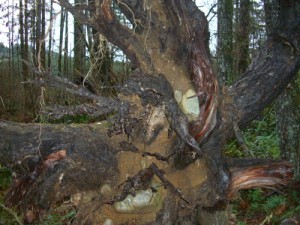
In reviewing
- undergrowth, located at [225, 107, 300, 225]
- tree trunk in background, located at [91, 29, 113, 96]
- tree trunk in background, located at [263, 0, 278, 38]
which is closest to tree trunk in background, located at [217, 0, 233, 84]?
undergrowth, located at [225, 107, 300, 225]

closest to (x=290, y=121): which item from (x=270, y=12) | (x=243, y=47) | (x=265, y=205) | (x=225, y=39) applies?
(x=265, y=205)

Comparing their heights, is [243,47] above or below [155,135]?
above

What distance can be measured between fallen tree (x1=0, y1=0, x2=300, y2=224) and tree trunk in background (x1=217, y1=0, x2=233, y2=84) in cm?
454

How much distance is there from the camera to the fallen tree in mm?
2543

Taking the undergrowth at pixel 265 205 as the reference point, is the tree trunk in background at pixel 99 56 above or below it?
above

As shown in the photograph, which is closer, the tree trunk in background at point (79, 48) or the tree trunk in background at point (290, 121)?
the tree trunk in background at point (79, 48)

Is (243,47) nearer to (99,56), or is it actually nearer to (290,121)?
(290,121)

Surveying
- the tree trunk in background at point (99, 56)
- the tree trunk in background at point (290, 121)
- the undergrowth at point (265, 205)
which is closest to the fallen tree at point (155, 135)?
the tree trunk in background at point (99, 56)

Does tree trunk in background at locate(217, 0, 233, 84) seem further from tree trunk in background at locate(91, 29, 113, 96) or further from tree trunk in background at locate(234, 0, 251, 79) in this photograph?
tree trunk in background at locate(91, 29, 113, 96)

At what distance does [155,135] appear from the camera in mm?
2908

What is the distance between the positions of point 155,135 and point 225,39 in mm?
5378

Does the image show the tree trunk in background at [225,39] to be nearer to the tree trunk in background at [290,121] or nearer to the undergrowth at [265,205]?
the undergrowth at [265,205]

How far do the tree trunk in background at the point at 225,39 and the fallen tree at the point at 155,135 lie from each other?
14.9 ft

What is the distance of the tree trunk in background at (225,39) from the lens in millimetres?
7707
